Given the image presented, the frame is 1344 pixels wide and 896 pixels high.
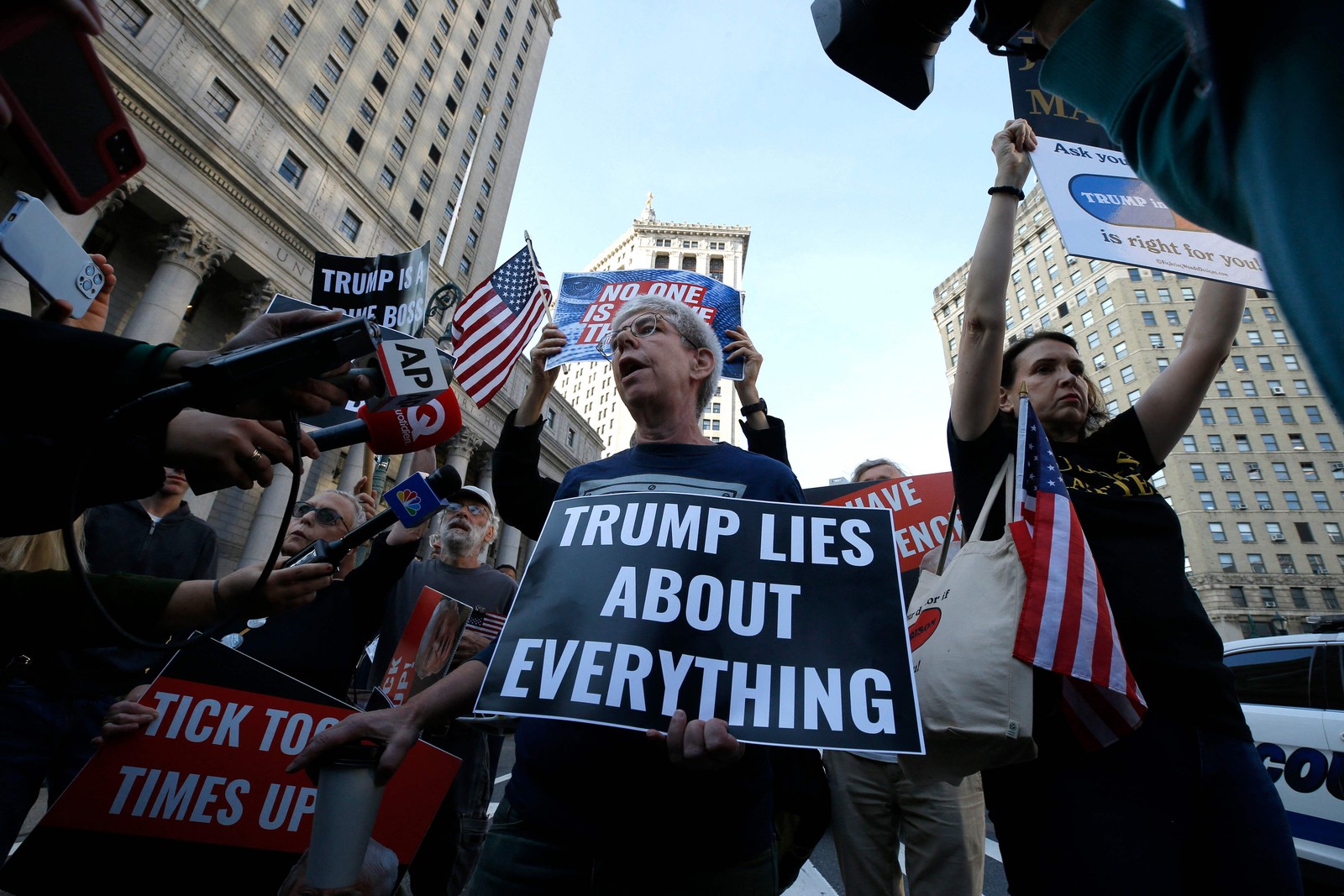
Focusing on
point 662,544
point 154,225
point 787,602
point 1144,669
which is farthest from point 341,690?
point 154,225

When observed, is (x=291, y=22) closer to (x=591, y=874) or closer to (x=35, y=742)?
(x=35, y=742)

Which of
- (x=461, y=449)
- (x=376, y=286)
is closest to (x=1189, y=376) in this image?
(x=376, y=286)

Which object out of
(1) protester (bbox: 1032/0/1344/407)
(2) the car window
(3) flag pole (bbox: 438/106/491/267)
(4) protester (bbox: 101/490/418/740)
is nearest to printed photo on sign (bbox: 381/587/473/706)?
(4) protester (bbox: 101/490/418/740)

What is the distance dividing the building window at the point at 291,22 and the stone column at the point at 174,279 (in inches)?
427

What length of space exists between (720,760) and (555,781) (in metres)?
0.54

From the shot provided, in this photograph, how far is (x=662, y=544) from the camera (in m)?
1.46

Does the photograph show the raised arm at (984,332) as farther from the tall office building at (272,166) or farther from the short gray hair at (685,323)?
the tall office building at (272,166)

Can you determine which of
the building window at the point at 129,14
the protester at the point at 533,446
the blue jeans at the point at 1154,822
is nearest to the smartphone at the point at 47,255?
the protester at the point at 533,446

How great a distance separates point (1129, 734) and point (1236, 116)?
1446mm

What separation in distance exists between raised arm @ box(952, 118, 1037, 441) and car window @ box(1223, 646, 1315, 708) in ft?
14.3

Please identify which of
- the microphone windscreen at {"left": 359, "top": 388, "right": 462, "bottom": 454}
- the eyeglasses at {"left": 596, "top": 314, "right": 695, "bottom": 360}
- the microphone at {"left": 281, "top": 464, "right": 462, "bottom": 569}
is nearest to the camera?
the microphone at {"left": 281, "top": 464, "right": 462, "bottom": 569}

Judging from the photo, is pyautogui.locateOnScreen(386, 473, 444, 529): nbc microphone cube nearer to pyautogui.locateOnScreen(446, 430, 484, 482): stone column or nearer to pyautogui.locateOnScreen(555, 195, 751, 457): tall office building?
pyautogui.locateOnScreen(446, 430, 484, 482): stone column

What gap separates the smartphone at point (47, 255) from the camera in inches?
78.0

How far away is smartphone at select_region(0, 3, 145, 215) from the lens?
98cm
